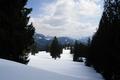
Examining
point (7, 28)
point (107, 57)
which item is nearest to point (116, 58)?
point (107, 57)

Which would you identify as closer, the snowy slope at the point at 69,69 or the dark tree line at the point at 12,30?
the dark tree line at the point at 12,30

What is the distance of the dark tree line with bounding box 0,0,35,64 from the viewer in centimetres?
2088

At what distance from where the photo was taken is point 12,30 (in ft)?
71.0

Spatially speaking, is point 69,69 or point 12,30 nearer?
point 12,30

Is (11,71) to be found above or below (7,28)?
below

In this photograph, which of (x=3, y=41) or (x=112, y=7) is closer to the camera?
(x=3, y=41)

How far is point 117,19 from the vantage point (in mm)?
28797

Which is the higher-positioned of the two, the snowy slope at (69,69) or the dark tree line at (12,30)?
the dark tree line at (12,30)

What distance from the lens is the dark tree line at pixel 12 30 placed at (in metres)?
20.9

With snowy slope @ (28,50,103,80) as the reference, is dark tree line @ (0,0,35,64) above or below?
above

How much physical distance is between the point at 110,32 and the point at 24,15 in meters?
10.6

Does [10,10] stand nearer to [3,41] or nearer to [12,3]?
[12,3]

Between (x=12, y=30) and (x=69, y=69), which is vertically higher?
(x=12, y=30)

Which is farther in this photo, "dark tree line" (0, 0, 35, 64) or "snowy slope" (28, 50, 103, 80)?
"snowy slope" (28, 50, 103, 80)
